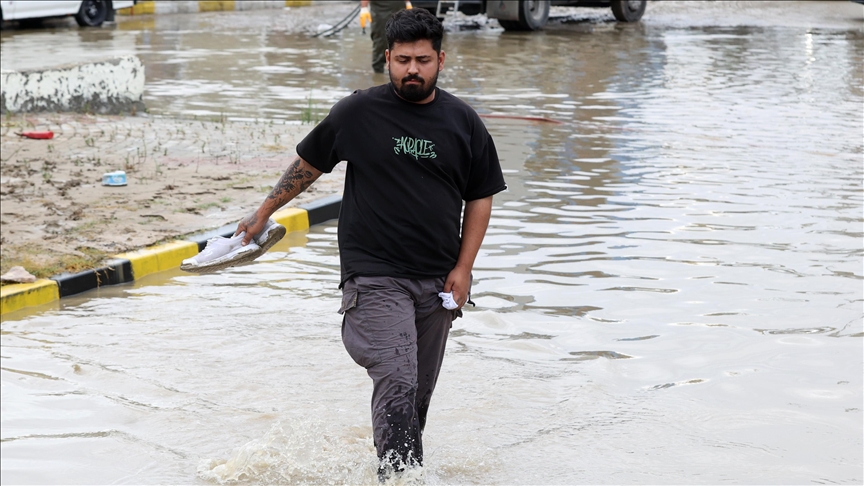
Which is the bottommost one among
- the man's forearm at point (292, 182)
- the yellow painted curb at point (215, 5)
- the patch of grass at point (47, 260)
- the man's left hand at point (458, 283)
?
the patch of grass at point (47, 260)

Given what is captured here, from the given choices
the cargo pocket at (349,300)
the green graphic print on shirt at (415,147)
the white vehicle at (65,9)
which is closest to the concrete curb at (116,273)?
the cargo pocket at (349,300)

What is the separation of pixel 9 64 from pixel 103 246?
9.69 metres

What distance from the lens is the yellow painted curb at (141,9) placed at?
26734 mm

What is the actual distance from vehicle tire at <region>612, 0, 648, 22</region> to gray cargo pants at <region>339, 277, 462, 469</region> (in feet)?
74.2

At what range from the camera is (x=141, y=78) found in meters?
12.3

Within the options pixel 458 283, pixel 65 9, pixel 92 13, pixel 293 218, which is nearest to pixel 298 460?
pixel 458 283

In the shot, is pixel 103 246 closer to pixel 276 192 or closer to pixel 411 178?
pixel 276 192

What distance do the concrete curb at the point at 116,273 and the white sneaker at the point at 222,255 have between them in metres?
1.80

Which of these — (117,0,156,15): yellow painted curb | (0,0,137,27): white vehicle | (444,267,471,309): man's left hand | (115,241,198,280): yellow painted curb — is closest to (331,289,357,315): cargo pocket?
(444,267,471,309): man's left hand

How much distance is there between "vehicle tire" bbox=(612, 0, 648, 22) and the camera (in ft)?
83.5

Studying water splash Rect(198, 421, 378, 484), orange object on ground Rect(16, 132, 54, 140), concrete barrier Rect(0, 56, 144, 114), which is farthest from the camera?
concrete barrier Rect(0, 56, 144, 114)

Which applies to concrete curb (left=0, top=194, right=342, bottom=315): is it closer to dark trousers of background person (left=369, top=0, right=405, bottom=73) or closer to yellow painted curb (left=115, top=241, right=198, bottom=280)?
yellow painted curb (left=115, top=241, right=198, bottom=280)

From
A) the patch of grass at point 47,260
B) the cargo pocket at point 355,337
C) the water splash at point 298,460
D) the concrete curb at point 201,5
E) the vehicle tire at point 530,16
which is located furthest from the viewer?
the concrete curb at point 201,5

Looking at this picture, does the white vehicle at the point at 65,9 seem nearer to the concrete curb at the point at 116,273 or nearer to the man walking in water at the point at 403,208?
the concrete curb at the point at 116,273
